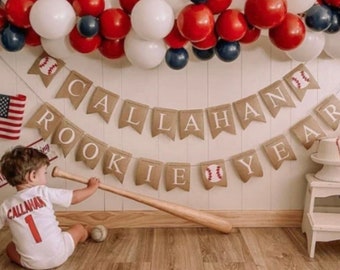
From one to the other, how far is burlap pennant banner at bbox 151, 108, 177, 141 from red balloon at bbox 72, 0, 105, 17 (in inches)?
25.4

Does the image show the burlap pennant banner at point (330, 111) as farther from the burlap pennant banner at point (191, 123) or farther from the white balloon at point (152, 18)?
the white balloon at point (152, 18)

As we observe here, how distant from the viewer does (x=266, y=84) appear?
2580mm

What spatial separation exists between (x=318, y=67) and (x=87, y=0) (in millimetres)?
1251

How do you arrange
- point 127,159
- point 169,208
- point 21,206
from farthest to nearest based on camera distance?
point 127,159
point 169,208
point 21,206

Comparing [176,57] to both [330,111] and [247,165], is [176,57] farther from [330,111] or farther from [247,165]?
[330,111]

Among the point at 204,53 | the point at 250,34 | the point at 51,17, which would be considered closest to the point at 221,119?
the point at 204,53

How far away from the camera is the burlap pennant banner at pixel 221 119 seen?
2584 millimetres

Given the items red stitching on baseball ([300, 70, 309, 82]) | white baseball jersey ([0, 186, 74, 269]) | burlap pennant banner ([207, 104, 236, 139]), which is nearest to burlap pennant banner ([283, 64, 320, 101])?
red stitching on baseball ([300, 70, 309, 82])

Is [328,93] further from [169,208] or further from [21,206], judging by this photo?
[21,206]

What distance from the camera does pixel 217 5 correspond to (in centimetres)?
210

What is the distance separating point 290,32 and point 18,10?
1.21 metres

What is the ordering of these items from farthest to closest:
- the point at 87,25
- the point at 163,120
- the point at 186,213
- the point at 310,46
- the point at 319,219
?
the point at 163,120 < the point at 186,213 < the point at 319,219 < the point at 310,46 < the point at 87,25

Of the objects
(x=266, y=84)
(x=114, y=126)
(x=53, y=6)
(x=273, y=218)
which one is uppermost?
(x=53, y=6)

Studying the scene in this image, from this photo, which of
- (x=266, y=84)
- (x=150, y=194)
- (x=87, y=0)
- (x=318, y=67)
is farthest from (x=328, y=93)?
(x=87, y=0)
